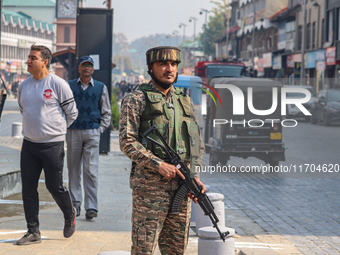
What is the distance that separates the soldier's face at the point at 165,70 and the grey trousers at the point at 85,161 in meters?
3.86

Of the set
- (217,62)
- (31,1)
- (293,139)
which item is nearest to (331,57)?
(217,62)

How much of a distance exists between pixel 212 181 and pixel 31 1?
357 ft

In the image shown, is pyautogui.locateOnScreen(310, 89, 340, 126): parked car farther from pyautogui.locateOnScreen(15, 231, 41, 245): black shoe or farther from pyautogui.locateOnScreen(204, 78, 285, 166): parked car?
pyautogui.locateOnScreen(15, 231, 41, 245): black shoe

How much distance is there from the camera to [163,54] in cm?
500

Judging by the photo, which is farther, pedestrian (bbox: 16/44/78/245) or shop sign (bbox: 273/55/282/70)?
shop sign (bbox: 273/55/282/70)

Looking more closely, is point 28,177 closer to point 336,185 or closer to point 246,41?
point 336,185

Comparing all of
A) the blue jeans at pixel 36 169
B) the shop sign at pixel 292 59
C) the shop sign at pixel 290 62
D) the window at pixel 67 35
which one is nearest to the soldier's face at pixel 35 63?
the blue jeans at pixel 36 169

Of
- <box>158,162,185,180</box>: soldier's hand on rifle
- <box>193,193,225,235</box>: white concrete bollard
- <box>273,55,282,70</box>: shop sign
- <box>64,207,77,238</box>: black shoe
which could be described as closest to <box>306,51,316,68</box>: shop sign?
<box>273,55,282,70</box>: shop sign

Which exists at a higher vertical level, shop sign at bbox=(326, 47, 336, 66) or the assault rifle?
shop sign at bbox=(326, 47, 336, 66)

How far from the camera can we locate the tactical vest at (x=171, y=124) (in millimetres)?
5008

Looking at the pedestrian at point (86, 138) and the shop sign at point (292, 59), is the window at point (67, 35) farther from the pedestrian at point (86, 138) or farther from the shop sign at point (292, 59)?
the pedestrian at point (86, 138)

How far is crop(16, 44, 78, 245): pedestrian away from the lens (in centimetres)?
718

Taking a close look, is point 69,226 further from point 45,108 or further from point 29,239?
point 45,108

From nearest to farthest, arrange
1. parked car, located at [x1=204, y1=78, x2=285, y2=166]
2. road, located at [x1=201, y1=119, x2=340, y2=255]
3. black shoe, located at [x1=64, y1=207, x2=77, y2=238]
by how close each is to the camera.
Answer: black shoe, located at [x1=64, y1=207, x2=77, y2=238]
road, located at [x1=201, y1=119, x2=340, y2=255]
parked car, located at [x1=204, y1=78, x2=285, y2=166]
